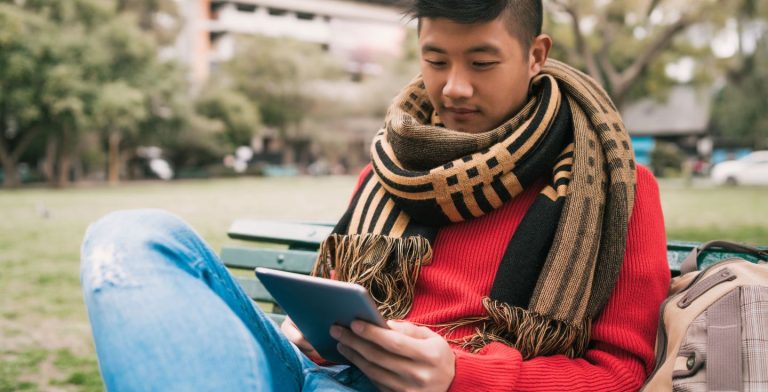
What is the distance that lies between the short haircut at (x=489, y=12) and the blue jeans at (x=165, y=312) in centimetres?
83

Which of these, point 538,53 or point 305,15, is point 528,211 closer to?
point 538,53

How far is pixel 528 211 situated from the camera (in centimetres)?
172

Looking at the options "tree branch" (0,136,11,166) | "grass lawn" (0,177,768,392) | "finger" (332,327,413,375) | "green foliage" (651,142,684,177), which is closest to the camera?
"finger" (332,327,413,375)

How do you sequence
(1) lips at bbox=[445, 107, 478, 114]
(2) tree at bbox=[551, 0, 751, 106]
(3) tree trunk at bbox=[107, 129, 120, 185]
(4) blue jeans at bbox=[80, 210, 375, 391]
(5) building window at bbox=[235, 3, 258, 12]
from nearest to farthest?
1. (4) blue jeans at bbox=[80, 210, 375, 391]
2. (1) lips at bbox=[445, 107, 478, 114]
3. (2) tree at bbox=[551, 0, 751, 106]
4. (3) tree trunk at bbox=[107, 129, 120, 185]
5. (5) building window at bbox=[235, 3, 258, 12]

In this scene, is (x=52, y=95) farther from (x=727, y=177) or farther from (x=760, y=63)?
(x=727, y=177)

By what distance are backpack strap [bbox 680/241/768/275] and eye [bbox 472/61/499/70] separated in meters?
0.78

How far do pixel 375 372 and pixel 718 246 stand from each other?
1160 millimetres

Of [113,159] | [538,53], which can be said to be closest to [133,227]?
[538,53]

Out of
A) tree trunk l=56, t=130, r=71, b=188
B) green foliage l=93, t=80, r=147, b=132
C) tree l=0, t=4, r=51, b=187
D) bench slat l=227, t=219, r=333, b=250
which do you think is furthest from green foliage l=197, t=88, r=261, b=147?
bench slat l=227, t=219, r=333, b=250

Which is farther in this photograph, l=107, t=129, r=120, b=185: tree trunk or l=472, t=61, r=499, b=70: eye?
l=107, t=129, r=120, b=185: tree trunk

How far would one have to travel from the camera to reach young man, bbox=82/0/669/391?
1322mm

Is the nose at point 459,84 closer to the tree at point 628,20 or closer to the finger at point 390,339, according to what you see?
the finger at point 390,339

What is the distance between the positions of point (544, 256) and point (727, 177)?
31.3 metres

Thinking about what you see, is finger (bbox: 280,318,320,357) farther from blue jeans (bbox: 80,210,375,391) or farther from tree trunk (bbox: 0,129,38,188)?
tree trunk (bbox: 0,129,38,188)
